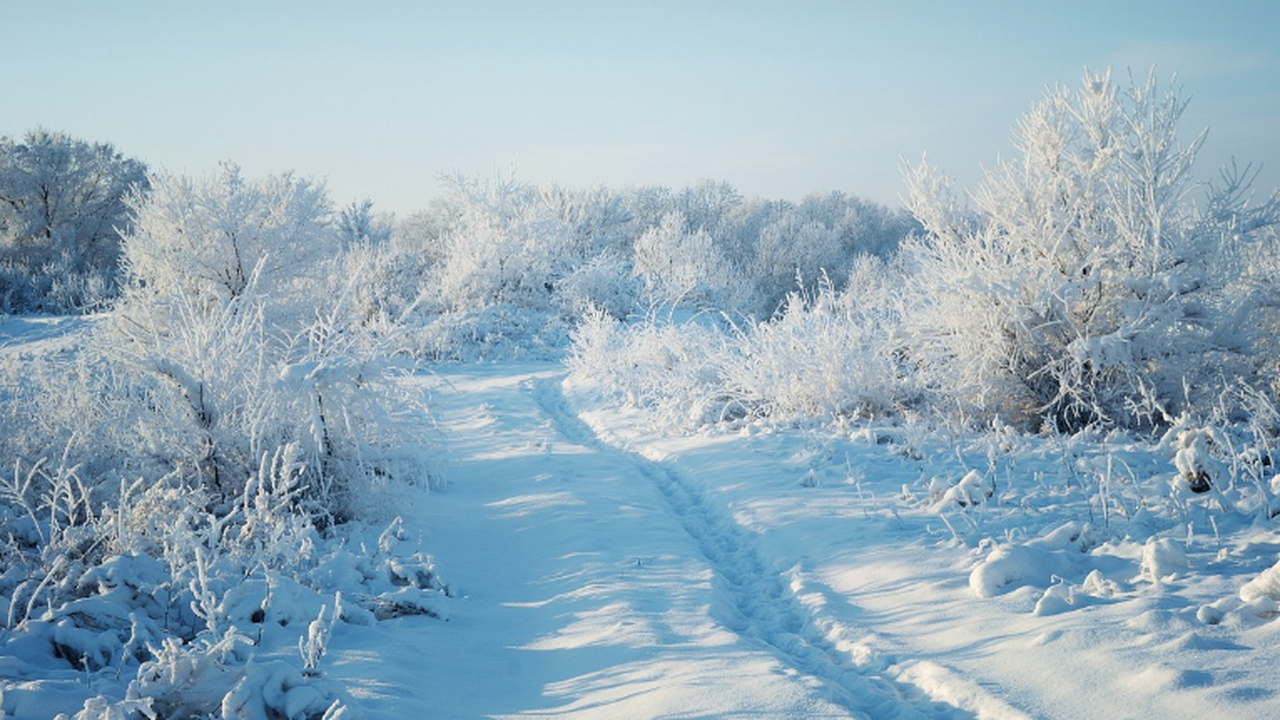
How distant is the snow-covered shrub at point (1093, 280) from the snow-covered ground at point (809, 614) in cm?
177

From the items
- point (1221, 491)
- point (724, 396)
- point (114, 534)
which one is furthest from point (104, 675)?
point (724, 396)

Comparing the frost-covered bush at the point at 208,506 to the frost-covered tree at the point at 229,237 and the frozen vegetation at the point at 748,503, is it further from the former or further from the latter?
the frost-covered tree at the point at 229,237

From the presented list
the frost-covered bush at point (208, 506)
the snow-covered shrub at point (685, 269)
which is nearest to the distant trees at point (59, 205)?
the snow-covered shrub at point (685, 269)

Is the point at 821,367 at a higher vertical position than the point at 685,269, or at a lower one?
lower

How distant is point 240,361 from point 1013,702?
6037 millimetres

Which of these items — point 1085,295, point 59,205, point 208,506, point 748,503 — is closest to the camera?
point 208,506

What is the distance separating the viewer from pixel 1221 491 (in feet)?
17.4

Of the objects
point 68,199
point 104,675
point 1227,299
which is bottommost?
point 104,675

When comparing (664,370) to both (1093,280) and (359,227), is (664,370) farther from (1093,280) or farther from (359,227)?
(359,227)

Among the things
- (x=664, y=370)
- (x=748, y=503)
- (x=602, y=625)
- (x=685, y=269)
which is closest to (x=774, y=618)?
(x=602, y=625)

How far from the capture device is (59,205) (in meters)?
30.9

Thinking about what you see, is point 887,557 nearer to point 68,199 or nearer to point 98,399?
point 98,399

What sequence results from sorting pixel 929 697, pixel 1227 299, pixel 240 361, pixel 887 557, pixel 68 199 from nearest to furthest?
pixel 929 697 → pixel 887 557 → pixel 240 361 → pixel 1227 299 → pixel 68 199

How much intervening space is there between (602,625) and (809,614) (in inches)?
51.0
